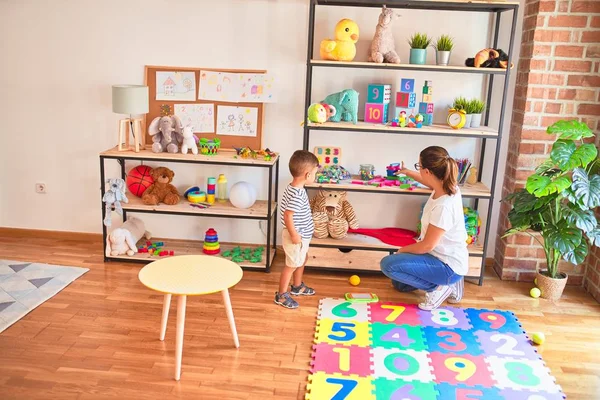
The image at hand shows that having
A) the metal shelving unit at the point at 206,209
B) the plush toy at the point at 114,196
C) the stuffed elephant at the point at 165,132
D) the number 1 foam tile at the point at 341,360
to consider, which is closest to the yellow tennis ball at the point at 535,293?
the number 1 foam tile at the point at 341,360

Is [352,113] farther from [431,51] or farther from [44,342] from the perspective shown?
[44,342]

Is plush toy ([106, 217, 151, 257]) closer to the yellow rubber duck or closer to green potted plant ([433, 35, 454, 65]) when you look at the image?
the yellow rubber duck

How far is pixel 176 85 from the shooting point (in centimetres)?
401

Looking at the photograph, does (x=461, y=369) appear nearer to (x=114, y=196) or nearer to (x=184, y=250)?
(x=184, y=250)

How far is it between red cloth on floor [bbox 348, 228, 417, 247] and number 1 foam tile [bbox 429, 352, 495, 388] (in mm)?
1099

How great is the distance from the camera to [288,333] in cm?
307

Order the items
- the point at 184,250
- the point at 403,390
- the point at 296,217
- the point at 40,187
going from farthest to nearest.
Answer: the point at 40,187 < the point at 184,250 < the point at 296,217 < the point at 403,390

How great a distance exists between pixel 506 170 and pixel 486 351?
149cm

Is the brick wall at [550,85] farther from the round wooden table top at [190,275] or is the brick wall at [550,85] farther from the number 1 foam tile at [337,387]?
the round wooden table top at [190,275]

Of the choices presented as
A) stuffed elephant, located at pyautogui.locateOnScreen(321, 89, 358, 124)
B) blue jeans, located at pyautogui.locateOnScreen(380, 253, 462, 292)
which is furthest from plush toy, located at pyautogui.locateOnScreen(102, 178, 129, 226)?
blue jeans, located at pyautogui.locateOnScreen(380, 253, 462, 292)

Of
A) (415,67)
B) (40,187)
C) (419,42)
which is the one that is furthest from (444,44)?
(40,187)

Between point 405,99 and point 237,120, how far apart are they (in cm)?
115

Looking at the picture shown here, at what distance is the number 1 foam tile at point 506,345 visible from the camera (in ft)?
9.57

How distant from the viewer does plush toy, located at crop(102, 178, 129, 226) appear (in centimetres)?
379
